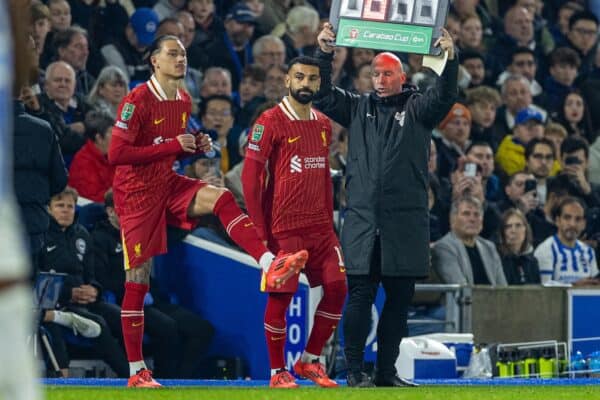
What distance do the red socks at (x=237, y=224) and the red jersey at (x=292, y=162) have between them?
0.36 m

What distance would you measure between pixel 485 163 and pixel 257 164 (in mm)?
6391

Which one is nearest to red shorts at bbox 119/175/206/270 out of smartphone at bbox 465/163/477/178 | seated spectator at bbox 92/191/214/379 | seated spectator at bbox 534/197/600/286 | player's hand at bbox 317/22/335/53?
player's hand at bbox 317/22/335/53

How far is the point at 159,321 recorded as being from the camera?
12.3 meters

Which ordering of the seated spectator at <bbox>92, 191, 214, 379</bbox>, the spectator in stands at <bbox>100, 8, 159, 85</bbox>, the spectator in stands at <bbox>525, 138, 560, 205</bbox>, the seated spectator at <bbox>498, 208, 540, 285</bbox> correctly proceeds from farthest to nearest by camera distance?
1. the spectator in stands at <bbox>525, 138, 560, 205</bbox>
2. the spectator in stands at <bbox>100, 8, 159, 85</bbox>
3. the seated spectator at <bbox>498, 208, 540, 285</bbox>
4. the seated spectator at <bbox>92, 191, 214, 379</bbox>

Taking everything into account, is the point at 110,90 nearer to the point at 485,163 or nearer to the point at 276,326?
the point at 276,326

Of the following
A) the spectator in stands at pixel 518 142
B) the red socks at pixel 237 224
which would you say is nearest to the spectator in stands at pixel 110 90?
the red socks at pixel 237 224

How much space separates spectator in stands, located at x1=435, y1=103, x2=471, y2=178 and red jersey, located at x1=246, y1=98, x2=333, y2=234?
596 centimetres

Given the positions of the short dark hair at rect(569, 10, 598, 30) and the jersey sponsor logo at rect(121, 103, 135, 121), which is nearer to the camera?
the jersey sponsor logo at rect(121, 103, 135, 121)

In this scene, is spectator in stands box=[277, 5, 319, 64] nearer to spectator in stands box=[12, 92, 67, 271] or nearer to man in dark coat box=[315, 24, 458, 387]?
spectator in stands box=[12, 92, 67, 271]

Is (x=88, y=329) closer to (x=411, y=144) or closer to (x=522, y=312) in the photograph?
(x=411, y=144)

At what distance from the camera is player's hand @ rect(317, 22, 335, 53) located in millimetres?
10312

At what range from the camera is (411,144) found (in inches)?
404

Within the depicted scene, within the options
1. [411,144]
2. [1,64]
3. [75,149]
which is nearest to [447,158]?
[75,149]

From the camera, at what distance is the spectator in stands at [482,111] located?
57.7ft
